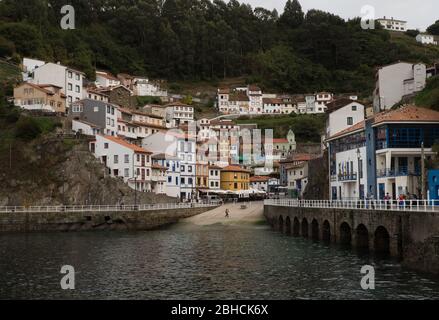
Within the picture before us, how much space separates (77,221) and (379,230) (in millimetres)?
48161

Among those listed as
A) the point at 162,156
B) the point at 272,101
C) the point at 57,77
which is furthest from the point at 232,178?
the point at 272,101

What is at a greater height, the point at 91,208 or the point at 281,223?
the point at 91,208

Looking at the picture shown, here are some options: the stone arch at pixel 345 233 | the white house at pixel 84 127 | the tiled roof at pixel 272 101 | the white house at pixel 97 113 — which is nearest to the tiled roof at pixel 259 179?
the white house at pixel 97 113

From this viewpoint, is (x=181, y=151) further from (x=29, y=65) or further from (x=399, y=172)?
(x=399, y=172)

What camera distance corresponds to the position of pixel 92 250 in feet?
Answer: 165

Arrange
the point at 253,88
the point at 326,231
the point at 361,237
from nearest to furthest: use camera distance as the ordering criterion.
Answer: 1. the point at 361,237
2. the point at 326,231
3. the point at 253,88

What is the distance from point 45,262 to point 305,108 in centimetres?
14063

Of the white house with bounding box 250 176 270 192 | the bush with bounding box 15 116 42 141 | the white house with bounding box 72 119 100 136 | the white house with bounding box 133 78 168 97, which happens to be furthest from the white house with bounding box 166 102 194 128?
the bush with bounding box 15 116 42 141

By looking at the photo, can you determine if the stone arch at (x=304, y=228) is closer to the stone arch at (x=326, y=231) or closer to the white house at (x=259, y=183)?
the stone arch at (x=326, y=231)

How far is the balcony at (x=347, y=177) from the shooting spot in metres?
65.9

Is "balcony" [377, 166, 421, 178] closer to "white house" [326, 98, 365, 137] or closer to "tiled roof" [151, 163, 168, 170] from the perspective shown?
"white house" [326, 98, 365, 137]

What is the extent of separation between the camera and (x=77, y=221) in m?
77.6
